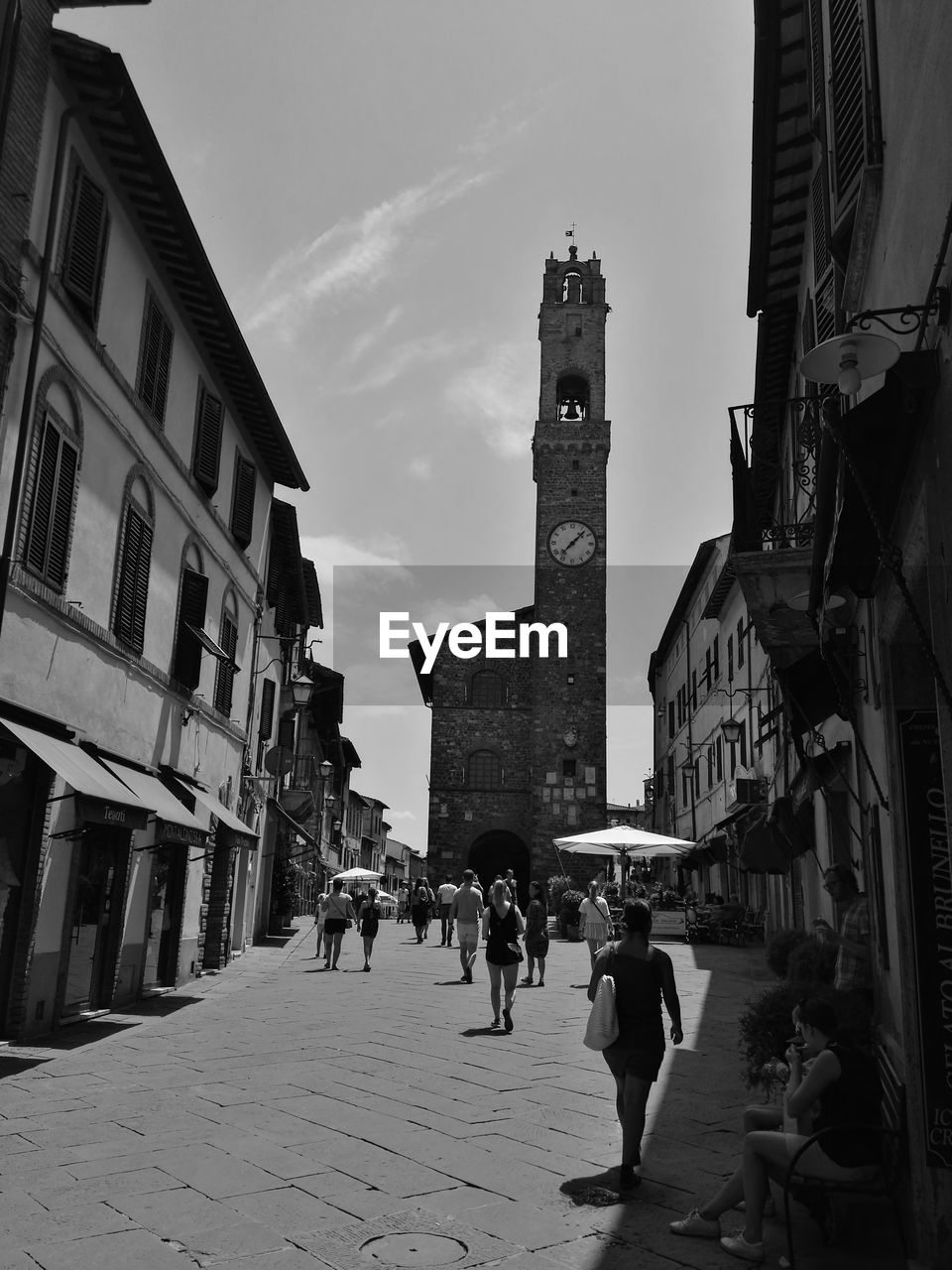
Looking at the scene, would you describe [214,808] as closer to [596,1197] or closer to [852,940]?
[852,940]

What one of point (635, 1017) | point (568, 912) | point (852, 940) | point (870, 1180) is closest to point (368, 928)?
point (568, 912)

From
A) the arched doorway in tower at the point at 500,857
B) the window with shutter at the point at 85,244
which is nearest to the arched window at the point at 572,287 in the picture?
the arched doorway in tower at the point at 500,857

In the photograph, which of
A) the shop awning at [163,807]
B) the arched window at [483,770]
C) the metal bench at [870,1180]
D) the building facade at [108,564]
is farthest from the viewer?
the arched window at [483,770]

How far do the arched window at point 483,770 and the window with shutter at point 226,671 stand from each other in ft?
70.2

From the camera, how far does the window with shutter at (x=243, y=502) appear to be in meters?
16.3

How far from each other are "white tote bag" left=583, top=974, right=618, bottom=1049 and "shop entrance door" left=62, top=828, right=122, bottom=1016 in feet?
19.9

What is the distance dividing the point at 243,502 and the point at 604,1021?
41.3 ft

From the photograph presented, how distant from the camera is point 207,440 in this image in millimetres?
14312

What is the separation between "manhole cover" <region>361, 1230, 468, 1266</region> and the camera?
412 cm

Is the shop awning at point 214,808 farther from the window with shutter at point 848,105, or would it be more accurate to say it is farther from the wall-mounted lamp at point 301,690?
the window with shutter at point 848,105

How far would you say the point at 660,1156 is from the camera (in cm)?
586

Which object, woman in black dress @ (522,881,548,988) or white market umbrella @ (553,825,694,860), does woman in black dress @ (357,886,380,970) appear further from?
white market umbrella @ (553,825,694,860)

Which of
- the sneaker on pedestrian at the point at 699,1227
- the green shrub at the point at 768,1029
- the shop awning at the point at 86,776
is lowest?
the sneaker on pedestrian at the point at 699,1227

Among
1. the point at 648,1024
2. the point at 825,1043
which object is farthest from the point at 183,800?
the point at 825,1043
